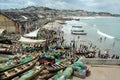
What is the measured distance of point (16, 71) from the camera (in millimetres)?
25031

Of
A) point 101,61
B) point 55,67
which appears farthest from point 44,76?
point 101,61

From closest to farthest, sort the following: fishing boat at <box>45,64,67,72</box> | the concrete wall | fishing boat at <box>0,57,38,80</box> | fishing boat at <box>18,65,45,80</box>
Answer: fishing boat at <box>18,65,45,80</box> → fishing boat at <box>0,57,38,80</box> → fishing boat at <box>45,64,67,72</box> → the concrete wall

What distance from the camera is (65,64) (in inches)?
1112

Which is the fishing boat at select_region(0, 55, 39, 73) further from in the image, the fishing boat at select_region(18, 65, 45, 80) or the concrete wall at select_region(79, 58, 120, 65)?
the concrete wall at select_region(79, 58, 120, 65)

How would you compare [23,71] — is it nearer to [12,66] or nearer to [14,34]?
[12,66]

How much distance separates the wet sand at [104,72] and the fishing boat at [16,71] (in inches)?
253

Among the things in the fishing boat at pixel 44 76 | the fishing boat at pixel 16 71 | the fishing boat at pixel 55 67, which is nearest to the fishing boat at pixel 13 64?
the fishing boat at pixel 16 71

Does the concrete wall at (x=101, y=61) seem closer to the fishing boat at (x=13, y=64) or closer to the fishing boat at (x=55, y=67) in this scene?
the fishing boat at (x=55, y=67)

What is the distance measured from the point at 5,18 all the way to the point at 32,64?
97.3 ft

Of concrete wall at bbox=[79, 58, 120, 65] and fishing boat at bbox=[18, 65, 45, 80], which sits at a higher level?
concrete wall at bbox=[79, 58, 120, 65]

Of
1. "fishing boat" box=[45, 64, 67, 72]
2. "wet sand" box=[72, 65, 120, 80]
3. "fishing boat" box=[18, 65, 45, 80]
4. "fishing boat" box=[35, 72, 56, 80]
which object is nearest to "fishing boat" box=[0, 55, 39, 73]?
"fishing boat" box=[18, 65, 45, 80]

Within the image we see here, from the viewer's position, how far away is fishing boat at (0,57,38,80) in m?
23.2

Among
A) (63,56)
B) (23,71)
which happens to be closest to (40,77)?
(23,71)

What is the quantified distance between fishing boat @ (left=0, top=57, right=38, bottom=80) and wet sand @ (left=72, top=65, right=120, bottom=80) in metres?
6.42
